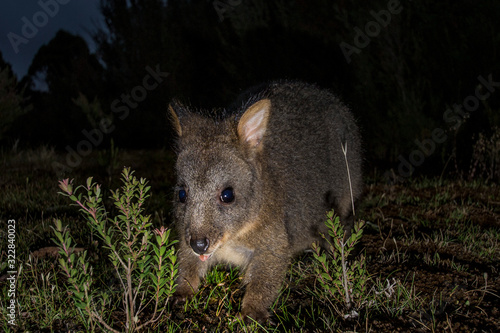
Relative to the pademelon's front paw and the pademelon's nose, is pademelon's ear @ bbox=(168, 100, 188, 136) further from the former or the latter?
the pademelon's front paw

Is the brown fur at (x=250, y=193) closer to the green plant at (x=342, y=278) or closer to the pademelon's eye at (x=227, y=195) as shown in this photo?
the pademelon's eye at (x=227, y=195)

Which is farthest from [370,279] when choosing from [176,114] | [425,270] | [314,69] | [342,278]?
[314,69]

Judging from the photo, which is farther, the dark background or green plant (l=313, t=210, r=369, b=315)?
the dark background

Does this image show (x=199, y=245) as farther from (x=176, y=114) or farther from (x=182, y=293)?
(x=176, y=114)

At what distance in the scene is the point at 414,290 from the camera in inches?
109

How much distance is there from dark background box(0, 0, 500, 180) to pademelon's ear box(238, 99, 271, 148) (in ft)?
2.60

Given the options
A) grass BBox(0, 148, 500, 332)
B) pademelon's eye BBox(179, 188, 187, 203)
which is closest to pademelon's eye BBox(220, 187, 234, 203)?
pademelon's eye BBox(179, 188, 187, 203)

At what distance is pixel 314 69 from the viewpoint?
930 cm

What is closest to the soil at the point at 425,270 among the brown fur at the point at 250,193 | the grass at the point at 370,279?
the grass at the point at 370,279

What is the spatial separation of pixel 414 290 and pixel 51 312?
2.19m

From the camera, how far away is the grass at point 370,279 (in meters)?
2.60

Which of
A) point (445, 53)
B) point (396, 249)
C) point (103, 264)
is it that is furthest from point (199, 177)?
point (445, 53)

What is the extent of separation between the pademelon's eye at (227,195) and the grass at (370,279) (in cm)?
64

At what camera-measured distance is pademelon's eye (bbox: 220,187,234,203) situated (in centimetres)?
297
